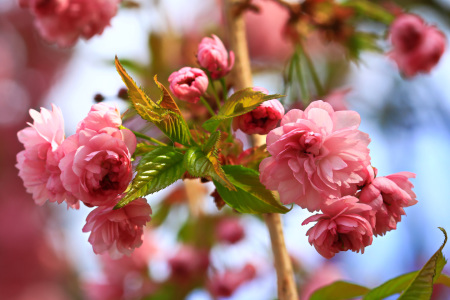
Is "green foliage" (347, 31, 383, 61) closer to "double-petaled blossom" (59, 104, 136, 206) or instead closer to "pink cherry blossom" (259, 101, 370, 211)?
"pink cherry blossom" (259, 101, 370, 211)

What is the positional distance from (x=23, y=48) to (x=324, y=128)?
3160 millimetres

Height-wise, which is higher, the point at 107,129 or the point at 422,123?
the point at 107,129

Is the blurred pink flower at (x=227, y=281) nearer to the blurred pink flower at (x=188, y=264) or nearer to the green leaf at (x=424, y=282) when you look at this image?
the blurred pink flower at (x=188, y=264)

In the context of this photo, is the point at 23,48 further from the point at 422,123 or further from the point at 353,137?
the point at 353,137

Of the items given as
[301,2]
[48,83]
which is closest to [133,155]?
[301,2]

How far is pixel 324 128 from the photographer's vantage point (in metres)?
0.61

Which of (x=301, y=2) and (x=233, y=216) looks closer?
(x=301, y=2)

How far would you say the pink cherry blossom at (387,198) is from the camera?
2.02ft

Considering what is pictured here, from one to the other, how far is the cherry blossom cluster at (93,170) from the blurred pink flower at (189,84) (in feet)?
0.30

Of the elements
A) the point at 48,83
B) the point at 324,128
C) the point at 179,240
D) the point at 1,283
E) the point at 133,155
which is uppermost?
the point at 324,128

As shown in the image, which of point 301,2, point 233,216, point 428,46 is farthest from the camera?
point 233,216

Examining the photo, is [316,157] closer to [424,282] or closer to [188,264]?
[424,282]

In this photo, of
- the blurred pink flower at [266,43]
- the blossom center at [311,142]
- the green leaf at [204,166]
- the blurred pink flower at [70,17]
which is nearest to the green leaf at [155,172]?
the green leaf at [204,166]

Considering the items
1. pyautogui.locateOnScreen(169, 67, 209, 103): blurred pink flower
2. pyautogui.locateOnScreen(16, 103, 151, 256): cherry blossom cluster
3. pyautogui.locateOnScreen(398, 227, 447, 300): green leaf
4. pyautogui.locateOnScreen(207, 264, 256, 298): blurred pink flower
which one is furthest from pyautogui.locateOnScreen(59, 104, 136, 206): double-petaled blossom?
pyautogui.locateOnScreen(207, 264, 256, 298): blurred pink flower
